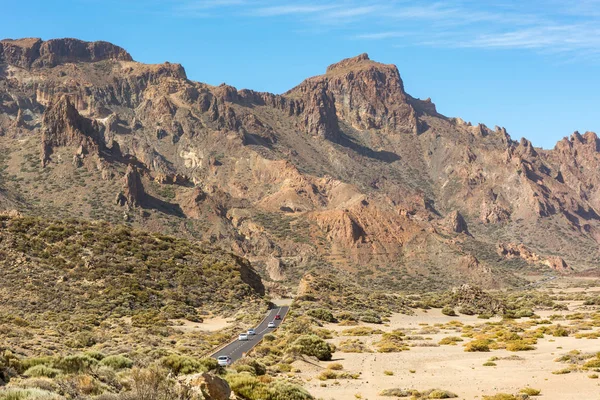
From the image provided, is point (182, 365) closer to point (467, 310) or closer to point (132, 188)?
point (467, 310)

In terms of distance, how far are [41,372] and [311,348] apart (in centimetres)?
1928

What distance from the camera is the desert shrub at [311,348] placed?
38.9 m

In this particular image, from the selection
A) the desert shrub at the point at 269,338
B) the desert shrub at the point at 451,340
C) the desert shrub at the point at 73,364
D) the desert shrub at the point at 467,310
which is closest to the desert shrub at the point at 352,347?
the desert shrub at the point at 269,338

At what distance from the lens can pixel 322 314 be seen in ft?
209

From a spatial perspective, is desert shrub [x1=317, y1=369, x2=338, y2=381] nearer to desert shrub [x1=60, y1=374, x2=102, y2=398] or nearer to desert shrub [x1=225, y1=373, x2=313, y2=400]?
desert shrub [x1=225, y1=373, x2=313, y2=400]

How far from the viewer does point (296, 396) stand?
24.0 metres

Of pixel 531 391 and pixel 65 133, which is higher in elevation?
pixel 65 133

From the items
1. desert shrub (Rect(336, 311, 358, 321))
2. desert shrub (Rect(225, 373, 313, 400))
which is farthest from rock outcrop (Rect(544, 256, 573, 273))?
desert shrub (Rect(225, 373, 313, 400))

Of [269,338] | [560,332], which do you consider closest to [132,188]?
[269,338]

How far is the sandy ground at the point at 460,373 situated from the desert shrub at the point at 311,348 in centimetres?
81

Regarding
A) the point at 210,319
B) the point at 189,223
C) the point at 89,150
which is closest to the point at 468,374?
the point at 210,319

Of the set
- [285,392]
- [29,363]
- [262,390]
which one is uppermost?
[29,363]

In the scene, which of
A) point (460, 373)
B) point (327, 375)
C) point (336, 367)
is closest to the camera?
point (460, 373)

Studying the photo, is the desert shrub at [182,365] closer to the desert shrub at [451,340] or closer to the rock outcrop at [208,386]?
the rock outcrop at [208,386]
